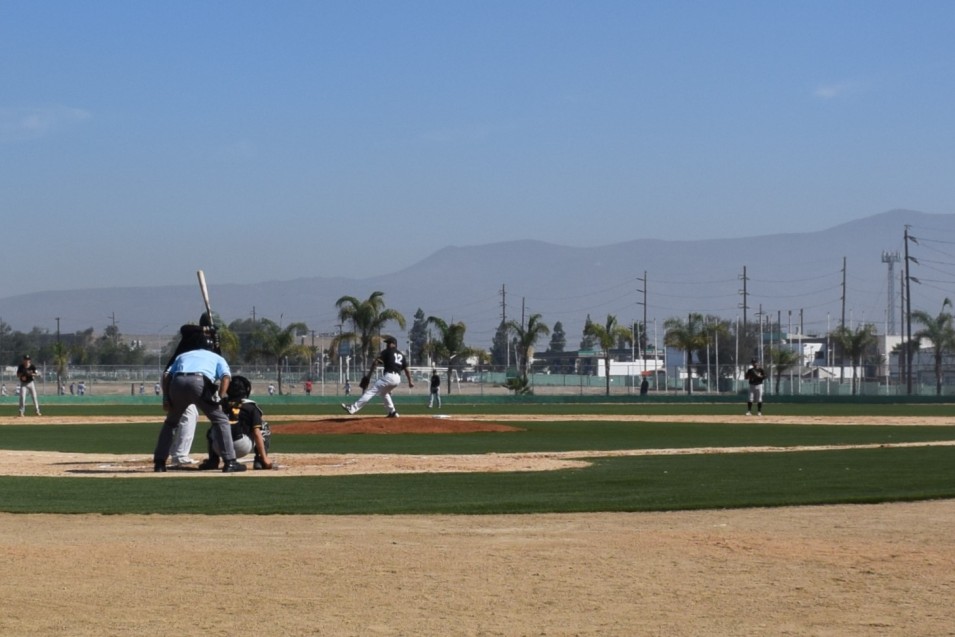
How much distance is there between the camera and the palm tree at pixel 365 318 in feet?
295

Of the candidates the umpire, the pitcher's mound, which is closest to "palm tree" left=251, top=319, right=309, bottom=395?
the pitcher's mound

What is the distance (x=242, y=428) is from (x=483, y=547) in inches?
320

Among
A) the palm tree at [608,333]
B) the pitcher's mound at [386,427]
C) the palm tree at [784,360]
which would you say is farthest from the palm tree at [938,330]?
the pitcher's mound at [386,427]

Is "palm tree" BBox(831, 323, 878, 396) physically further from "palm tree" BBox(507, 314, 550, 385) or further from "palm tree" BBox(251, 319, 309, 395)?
"palm tree" BBox(251, 319, 309, 395)

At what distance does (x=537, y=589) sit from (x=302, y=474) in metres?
9.23

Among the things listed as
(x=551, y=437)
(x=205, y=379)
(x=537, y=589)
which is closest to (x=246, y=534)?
(x=537, y=589)

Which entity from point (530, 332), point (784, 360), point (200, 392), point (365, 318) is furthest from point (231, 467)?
point (784, 360)

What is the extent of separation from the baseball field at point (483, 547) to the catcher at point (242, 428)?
439mm

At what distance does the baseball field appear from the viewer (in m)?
7.67

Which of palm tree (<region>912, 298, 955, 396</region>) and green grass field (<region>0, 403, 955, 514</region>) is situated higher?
palm tree (<region>912, 298, 955, 396</region>)

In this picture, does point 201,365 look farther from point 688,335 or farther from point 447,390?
point 688,335

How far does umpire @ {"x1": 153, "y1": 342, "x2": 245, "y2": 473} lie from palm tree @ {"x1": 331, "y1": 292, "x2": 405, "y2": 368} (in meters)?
71.8

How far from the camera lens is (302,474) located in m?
17.4

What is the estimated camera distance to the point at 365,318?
9031 cm
